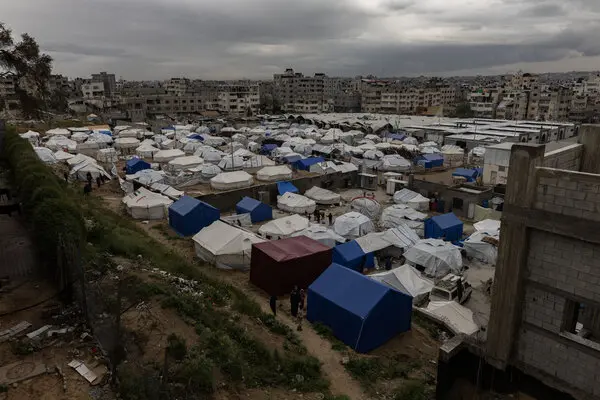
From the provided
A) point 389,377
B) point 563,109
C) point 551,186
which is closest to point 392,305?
point 389,377

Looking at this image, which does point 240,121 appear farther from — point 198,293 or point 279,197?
point 198,293

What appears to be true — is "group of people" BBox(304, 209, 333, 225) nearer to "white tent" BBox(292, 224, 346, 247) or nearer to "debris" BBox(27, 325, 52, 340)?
"white tent" BBox(292, 224, 346, 247)

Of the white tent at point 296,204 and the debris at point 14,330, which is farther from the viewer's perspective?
the white tent at point 296,204

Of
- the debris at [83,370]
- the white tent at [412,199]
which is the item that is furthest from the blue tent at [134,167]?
the debris at [83,370]

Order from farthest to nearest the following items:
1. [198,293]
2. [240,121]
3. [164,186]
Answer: [240,121] < [164,186] < [198,293]

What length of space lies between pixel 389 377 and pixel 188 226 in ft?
44.4

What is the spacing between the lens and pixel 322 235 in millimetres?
19219

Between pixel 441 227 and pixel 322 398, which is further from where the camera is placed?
pixel 441 227

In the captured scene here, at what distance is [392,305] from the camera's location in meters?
11.2

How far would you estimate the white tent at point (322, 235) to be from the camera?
19031 mm

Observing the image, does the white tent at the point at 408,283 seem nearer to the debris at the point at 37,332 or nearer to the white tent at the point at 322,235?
the white tent at the point at 322,235

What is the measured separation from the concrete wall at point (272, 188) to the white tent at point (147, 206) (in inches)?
104

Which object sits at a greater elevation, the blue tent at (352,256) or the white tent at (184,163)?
the white tent at (184,163)

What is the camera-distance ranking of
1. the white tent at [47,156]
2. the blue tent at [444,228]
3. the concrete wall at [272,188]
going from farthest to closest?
the white tent at [47,156]
the concrete wall at [272,188]
the blue tent at [444,228]
